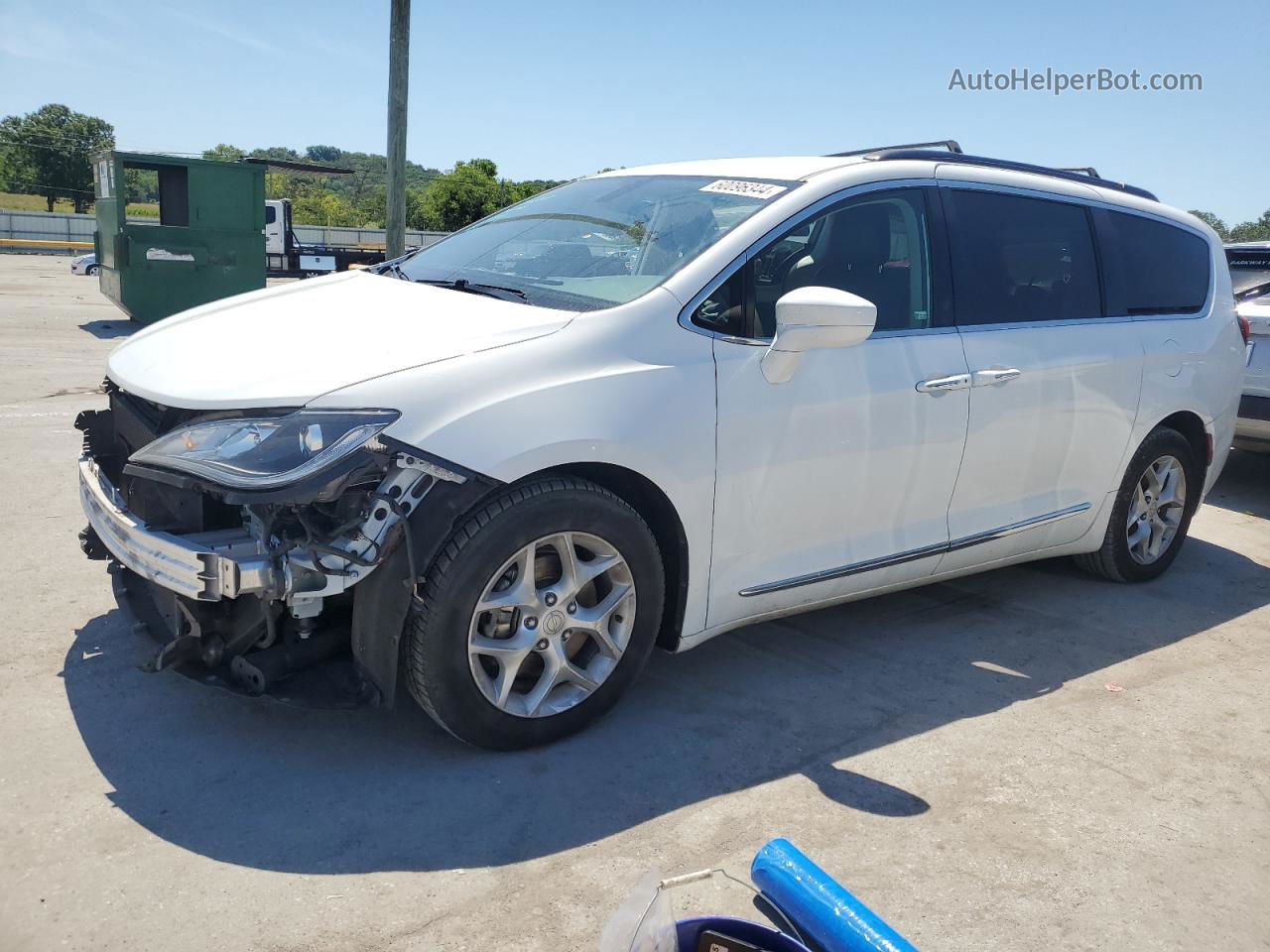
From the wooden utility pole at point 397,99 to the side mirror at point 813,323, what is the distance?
768cm

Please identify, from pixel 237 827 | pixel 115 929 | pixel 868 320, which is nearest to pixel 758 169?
pixel 868 320

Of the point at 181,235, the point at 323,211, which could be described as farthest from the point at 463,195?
the point at 181,235

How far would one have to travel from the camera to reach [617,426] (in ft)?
10.3

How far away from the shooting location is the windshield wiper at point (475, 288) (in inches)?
143

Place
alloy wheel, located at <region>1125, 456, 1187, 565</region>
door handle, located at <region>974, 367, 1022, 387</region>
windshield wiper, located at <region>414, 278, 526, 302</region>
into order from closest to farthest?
windshield wiper, located at <region>414, 278, 526, 302</region>
door handle, located at <region>974, 367, 1022, 387</region>
alloy wheel, located at <region>1125, 456, 1187, 565</region>

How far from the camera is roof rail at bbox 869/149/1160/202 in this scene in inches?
163

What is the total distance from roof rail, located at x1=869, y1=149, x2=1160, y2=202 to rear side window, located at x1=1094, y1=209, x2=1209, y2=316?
0.21 meters

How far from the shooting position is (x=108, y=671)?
12.0 ft

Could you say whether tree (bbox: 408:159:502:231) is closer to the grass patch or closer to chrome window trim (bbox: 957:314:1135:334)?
the grass patch

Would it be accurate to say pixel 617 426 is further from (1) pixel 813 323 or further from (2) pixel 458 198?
(2) pixel 458 198

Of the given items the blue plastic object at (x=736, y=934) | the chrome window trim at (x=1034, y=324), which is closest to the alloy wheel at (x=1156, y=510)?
the chrome window trim at (x=1034, y=324)

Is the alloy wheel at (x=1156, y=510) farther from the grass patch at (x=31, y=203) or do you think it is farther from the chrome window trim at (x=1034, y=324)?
the grass patch at (x=31, y=203)

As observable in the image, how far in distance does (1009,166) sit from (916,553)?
1.79 meters

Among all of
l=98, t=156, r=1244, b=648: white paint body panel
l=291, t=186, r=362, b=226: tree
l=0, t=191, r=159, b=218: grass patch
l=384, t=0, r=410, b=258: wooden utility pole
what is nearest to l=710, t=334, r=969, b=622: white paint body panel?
l=98, t=156, r=1244, b=648: white paint body panel
